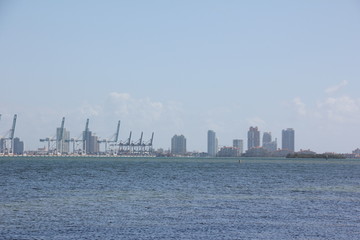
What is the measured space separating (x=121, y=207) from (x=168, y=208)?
9.35ft

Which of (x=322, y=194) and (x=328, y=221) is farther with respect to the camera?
(x=322, y=194)

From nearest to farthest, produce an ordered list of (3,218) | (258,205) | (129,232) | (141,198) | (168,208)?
(129,232) → (3,218) → (168,208) → (258,205) → (141,198)

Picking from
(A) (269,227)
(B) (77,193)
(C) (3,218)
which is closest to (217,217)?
(A) (269,227)

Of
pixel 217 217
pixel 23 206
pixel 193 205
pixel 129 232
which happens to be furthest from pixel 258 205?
pixel 23 206

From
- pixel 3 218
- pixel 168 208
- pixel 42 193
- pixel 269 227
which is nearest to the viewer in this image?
pixel 269 227

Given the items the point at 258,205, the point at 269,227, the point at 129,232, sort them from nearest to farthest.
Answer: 1. the point at 129,232
2. the point at 269,227
3. the point at 258,205

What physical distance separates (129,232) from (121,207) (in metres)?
8.25

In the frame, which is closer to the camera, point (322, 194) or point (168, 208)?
point (168, 208)

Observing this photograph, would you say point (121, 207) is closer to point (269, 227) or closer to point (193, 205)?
point (193, 205)

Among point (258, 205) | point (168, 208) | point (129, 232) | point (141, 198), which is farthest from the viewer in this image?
point (141, 198)

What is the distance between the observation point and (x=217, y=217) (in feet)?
88.6

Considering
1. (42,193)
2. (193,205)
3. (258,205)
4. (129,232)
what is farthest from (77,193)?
(129,232)

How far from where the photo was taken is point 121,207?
1211 inches

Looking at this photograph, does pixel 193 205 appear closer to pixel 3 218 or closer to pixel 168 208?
pixel 168 208
